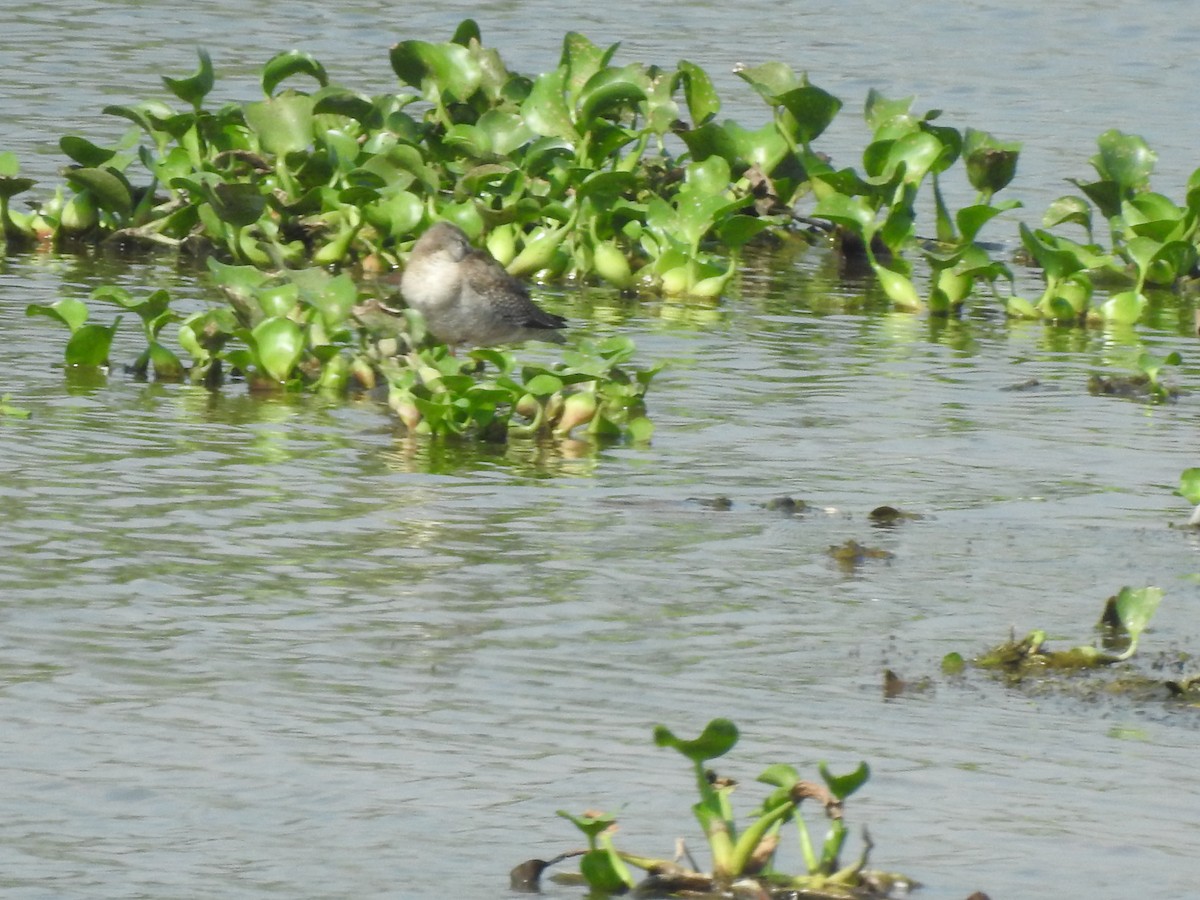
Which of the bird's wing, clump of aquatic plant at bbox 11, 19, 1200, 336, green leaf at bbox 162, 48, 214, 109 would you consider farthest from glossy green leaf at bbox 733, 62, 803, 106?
green leaf at bbox 162, 48, 214, 109

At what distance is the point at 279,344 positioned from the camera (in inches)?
283

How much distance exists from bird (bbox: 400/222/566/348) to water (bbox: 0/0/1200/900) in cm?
28

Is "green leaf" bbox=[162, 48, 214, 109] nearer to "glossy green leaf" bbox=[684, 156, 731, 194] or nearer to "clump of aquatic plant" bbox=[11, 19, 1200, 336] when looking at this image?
"clump of aquatic plant" bbox=[11, 19, 1200, 336]

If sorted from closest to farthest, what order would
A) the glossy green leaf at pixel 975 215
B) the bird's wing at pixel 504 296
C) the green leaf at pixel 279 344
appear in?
the green leaf at pixel 279 344 < the bird's wing at pixel 504 296 < the glossy green leaf at pixel 975 215

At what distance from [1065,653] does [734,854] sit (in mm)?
1469

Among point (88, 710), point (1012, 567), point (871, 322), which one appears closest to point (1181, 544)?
point (1012, 567)

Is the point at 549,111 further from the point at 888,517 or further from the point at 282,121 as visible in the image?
the point at 888,517

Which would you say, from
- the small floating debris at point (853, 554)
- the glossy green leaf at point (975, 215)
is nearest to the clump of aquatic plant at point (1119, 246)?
the glossy green leaf at point (975, 215)

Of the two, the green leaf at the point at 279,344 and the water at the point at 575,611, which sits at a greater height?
the green leaf at the point at 279,344

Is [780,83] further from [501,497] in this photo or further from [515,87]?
[501,497]

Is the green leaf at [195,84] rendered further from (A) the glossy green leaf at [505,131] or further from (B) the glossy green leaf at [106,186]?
(A) the glossy green leaf at [505,131]

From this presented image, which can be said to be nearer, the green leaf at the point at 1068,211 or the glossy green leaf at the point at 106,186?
the glossy green leaf at the point at 106,186

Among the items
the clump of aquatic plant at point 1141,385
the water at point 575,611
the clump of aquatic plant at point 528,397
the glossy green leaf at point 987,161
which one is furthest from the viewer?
the glossy green leaf at point 987,161

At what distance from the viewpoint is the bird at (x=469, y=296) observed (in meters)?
8.62
